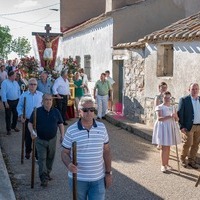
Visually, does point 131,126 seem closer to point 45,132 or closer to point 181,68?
point 181,68

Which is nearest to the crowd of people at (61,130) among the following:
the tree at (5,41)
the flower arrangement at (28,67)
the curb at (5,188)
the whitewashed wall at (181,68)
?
the flower arrangement at (28,67)

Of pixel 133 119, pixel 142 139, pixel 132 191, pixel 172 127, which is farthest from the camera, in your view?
pixel 133 119

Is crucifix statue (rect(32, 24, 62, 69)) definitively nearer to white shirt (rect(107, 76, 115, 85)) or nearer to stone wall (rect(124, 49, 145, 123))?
white shirt (rect(107, 76, 115, 85))

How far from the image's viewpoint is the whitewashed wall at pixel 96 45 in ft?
53.2

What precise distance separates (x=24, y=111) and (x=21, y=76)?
19.6 ft

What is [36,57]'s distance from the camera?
14.6 m

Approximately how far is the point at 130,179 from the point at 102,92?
702 centimetres

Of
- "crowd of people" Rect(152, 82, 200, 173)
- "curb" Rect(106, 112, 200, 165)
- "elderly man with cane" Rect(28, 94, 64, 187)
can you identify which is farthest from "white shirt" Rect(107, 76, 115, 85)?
"elderly man with cane" Rect(28, 94, 64, 187)

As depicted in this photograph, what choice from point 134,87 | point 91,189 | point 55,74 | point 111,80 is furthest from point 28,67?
point 91,189

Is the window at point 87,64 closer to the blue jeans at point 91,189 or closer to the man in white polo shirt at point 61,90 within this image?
the man in white polo shirt at point 61,90

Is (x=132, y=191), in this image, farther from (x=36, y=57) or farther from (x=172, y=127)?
(x=36, y=57)

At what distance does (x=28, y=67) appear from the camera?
1338cm

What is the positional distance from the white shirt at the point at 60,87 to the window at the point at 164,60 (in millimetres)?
2860

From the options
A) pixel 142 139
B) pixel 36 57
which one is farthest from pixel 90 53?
pixel 142 139
